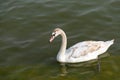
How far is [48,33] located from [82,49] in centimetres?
268

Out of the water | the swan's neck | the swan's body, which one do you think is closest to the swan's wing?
the swan's body

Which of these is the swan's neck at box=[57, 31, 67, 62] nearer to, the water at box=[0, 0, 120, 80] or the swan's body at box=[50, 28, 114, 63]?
the swan's body at box=[50, 28, 114, 63]

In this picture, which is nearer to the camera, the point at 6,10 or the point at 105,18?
the point at 105,18

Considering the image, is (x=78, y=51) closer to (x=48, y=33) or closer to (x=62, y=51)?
(x=62, y=51)

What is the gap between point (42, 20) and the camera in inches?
702

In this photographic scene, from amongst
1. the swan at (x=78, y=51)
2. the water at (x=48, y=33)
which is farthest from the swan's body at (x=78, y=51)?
the water at (x=48, y=33)

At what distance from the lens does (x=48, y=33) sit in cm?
1667

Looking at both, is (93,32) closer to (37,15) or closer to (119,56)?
(119,56)

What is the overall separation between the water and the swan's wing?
0.57 metres

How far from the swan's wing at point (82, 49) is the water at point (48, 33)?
567 mm

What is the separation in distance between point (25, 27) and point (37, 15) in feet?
4.21

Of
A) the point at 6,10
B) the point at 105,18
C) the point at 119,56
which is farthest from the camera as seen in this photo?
the point at 6,10

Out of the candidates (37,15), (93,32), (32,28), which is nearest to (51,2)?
(37,15)

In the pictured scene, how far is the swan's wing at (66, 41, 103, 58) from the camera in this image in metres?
14.5
